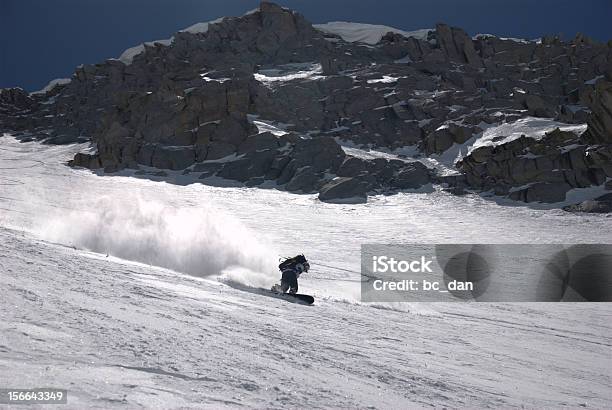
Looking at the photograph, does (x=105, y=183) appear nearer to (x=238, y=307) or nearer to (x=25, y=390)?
(x=238, y=307)

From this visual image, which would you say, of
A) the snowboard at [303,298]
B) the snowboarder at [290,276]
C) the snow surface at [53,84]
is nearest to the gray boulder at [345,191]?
the snowboarder at [290,276]

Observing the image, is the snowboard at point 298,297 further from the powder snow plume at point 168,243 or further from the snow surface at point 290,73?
the snow surface at point 290,73

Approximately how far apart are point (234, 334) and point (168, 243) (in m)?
9.20

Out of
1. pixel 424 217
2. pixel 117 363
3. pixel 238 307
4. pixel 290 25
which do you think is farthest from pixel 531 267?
pixel 290 25

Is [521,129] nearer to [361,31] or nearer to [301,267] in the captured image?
[301,267]

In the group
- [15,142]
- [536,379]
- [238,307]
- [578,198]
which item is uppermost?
[15,142]

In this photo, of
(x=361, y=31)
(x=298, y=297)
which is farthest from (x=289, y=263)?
(x=361, y=31)

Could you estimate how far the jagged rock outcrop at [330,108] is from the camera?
172 ft

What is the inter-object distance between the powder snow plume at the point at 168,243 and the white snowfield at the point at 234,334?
0.08m

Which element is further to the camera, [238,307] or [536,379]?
[238,307]

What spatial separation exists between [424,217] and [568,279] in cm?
1814

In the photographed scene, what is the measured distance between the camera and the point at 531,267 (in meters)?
24.3

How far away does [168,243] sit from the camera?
15.8 m

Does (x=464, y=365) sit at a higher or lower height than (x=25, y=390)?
lower
